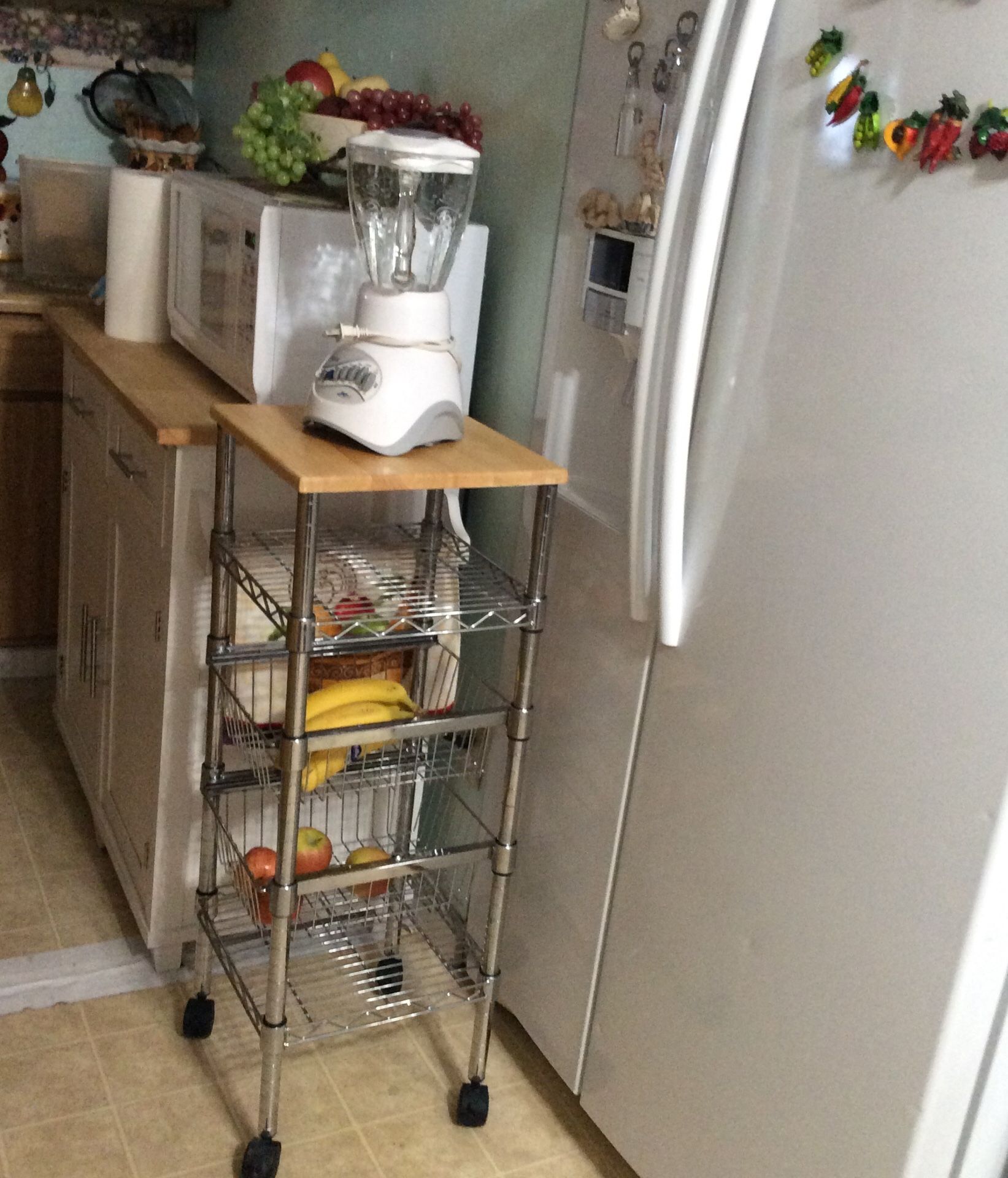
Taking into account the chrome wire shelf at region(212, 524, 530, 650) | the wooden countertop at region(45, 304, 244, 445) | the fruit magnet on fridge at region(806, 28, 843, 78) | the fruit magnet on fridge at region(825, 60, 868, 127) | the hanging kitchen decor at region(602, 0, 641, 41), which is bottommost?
the chrome wire shelf at region(212, 524, 530, 650)

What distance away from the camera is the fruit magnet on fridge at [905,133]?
1.23m

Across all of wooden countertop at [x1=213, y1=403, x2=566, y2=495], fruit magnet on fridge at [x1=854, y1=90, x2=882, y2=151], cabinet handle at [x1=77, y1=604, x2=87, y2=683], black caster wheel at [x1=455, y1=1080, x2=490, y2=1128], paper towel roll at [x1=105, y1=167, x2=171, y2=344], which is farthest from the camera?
cabinet handle at [x1=77, y1=604, x2=87, y2=683]

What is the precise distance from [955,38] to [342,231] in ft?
3.18

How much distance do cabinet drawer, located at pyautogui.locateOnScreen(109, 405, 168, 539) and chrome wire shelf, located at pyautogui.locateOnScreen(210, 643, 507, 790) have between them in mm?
296

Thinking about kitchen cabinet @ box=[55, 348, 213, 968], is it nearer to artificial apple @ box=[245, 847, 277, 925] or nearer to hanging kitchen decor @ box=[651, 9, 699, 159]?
artificial apple @ box=[245, 847, 277, 925]

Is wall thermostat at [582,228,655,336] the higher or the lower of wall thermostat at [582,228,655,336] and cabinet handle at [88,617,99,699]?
the higher

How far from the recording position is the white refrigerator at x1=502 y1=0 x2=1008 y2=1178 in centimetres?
123

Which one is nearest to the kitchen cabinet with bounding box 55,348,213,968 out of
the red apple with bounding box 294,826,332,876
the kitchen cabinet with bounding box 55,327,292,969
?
the kitchen cabinet with bounding box 55,327,292,969

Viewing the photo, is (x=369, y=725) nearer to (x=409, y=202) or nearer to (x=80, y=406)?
(x=409, y=202)

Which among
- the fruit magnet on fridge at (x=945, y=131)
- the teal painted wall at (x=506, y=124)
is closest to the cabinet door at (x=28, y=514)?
the teal painted wall at (x=506, y=124)

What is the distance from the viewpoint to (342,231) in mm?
1907

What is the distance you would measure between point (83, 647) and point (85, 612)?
7 cm

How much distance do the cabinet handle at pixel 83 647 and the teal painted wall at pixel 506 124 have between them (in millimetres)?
867

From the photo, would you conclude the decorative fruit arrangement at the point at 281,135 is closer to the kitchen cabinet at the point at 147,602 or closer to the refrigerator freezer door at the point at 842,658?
the kitchen cabinet at the point at 147,602
